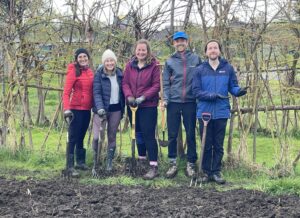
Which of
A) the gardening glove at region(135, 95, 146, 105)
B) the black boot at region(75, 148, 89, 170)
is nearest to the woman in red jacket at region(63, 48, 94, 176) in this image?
the black boot at region(75, 148, 89, 170)

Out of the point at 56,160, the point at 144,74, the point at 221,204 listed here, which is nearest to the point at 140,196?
the point at 221,204

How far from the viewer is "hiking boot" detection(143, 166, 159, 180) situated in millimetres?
6795

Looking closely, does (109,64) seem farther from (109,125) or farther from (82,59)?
(109,125)

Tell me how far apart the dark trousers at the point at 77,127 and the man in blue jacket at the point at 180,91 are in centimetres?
113

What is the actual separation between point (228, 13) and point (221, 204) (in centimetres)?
293

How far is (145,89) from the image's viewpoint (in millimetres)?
6871

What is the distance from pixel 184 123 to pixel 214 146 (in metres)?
0.50

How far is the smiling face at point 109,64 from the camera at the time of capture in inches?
271

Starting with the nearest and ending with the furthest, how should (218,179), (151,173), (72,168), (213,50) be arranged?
(213,50) < (218,179) < (151,173) < (72,168)

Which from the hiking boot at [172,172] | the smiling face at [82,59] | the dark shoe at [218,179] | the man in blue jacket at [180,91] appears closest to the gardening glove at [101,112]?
the smiling face at [82,59]

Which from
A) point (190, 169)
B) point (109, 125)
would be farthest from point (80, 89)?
point (190, 169)

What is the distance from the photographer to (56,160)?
7875mm

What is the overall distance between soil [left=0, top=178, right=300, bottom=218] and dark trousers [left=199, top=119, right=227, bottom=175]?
616mm

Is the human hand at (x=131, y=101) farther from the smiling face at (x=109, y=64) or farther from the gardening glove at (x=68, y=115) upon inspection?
the gardening glove at (x=68, y=115)
